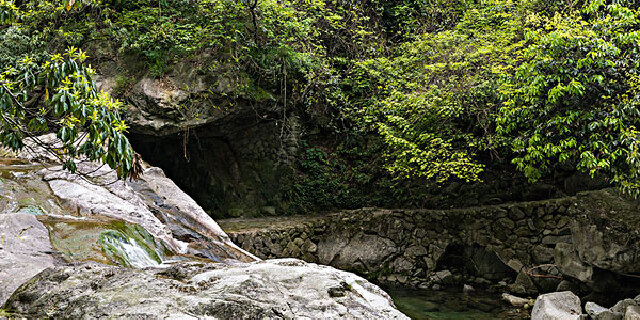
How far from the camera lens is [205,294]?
6.69 feet

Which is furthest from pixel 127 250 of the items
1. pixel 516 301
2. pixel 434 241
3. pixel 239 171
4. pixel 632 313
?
pixel 239 171

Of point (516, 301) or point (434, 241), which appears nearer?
point (516, 301)

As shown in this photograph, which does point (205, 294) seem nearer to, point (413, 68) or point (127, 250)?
point (127, 250)

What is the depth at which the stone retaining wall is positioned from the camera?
322 inches

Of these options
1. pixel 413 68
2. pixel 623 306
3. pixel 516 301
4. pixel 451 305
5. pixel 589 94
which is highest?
pixel 413 68

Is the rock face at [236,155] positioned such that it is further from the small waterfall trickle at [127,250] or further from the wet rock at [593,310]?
the wet rock at [593,310]

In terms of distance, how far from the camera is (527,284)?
26.3ft

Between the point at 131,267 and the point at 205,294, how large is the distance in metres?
1.51

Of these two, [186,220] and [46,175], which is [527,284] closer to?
[186,220]

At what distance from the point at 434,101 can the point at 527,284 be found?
377 centimetres

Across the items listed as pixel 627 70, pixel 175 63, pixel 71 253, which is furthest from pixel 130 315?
pixel 175 63

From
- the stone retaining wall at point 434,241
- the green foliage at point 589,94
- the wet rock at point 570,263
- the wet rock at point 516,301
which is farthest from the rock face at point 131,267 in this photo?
the wet rock at point 570,263

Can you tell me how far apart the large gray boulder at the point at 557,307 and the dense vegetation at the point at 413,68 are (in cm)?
178

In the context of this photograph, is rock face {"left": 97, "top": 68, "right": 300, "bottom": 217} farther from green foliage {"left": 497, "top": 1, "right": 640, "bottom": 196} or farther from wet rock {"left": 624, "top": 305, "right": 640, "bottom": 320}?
wet rock {"left": 624, "top": 305, "right": 640, "bottom": 320}
